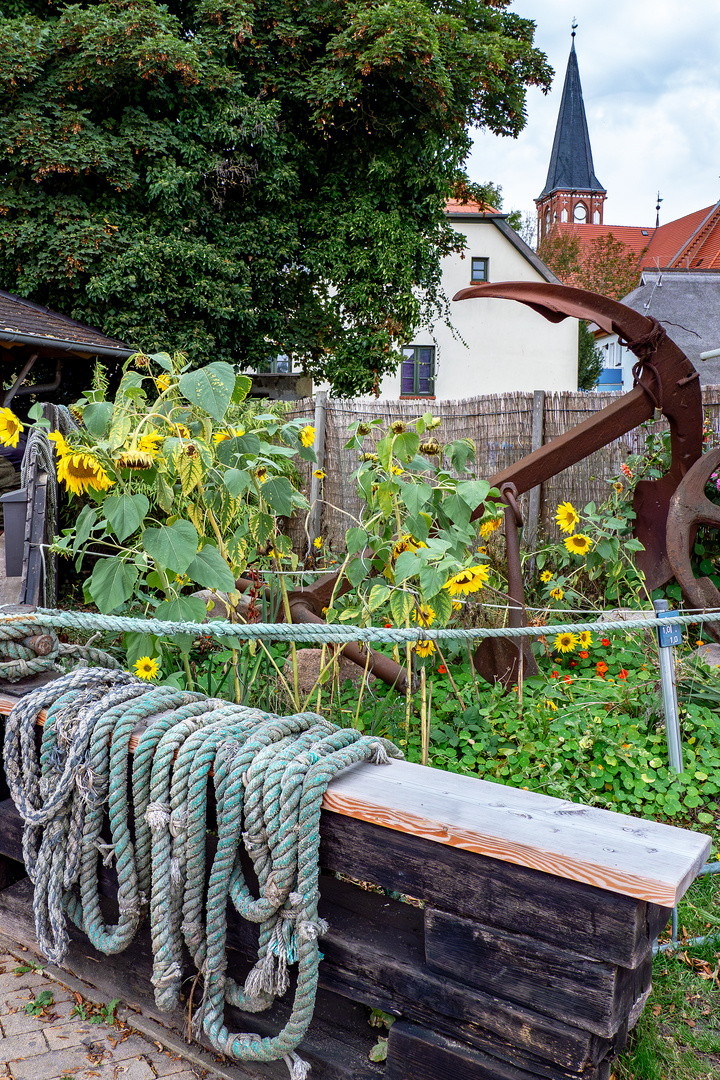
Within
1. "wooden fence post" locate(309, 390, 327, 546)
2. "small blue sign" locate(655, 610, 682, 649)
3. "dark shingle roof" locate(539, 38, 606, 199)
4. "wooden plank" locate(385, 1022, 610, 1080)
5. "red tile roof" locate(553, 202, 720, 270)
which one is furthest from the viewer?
"dark shingle roof" locate(539, 38, 606, 199)

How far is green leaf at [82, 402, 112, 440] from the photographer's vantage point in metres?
1.89

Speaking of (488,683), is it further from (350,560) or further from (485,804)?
(485,804)

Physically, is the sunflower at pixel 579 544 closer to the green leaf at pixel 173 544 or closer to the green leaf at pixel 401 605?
the green leaf at pixel 401 605

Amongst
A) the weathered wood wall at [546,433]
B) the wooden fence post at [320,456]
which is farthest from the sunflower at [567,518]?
the wooden fence post at [320,456]

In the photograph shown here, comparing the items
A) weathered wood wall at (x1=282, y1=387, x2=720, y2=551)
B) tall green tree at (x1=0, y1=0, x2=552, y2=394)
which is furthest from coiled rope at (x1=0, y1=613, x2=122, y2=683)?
tall green tree at (x1=0, y1=0, x2=552, y2=394)

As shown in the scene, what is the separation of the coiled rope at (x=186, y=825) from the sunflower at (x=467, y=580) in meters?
0.78

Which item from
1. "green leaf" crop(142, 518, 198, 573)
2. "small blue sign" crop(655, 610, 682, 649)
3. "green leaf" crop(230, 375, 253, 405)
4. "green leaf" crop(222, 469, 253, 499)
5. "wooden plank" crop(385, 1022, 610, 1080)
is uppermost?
"green leaf" crop(230, 375, 253, 405)

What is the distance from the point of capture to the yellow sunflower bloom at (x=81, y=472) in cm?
178

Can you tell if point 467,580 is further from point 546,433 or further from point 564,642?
point 546,433

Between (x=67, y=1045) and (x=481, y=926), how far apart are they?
1067 mm

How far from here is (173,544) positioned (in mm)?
1771

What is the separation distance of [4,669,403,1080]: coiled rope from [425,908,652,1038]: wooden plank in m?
0.23

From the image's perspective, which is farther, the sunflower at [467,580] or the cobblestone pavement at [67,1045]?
the sunflower at [467,580]

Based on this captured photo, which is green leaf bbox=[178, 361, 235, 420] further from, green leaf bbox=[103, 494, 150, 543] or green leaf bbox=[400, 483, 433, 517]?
green leaf bbox=[400, 483, 433, 517]
